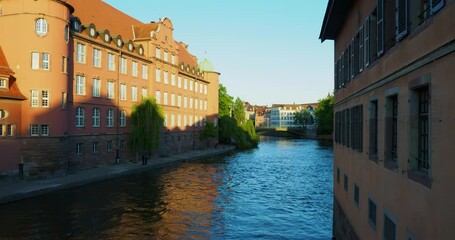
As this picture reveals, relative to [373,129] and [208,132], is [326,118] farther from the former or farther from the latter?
[373,129]

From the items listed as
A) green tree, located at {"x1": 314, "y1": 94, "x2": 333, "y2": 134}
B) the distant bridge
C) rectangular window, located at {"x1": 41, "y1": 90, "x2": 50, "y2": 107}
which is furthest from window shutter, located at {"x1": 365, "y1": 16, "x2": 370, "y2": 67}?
the distant bridge

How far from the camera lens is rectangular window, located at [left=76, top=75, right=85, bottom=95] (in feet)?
123

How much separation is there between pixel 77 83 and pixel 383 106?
3393 cm

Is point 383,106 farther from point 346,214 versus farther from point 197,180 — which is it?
point 197,180

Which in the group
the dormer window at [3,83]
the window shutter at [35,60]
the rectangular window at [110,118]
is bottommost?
the rectangular window at [110,118]

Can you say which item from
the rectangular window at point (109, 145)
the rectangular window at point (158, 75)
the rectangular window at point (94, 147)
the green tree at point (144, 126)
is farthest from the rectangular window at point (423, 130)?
the rectangular window at point (158, 75)

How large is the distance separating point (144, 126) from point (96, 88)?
7395 mm

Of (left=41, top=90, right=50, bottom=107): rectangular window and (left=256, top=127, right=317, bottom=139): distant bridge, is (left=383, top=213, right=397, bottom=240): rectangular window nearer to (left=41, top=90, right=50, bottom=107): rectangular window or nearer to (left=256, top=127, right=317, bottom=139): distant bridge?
(left=41, top=90, right=50, bottom=107): rectangular window

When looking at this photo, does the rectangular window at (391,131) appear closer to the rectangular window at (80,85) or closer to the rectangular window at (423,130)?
the rectangular window at (423,130)

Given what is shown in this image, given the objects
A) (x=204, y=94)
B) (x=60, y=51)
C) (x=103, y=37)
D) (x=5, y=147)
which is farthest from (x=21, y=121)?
(x=204, y=94)

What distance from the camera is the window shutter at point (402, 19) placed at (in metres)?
7.13

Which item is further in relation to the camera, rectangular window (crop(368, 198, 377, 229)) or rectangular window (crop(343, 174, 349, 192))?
rectangular window (crop(343, 174, 349, 192))

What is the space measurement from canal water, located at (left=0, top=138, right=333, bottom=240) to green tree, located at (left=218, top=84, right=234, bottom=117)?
54651 mm

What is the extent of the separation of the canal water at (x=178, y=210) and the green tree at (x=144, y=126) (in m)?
8.56
